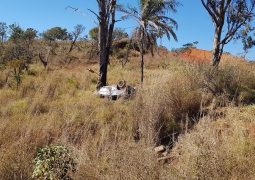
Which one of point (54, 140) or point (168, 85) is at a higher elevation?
point (168, 85)

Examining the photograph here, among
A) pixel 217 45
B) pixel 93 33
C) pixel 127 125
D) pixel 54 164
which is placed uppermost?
pixel 93 33

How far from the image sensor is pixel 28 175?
662 centimetres

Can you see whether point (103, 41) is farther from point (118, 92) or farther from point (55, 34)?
point (55, 34)

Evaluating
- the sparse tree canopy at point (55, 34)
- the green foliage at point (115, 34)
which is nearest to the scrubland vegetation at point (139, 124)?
the green foliage at point (115, 34)

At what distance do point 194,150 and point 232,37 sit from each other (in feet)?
33.3

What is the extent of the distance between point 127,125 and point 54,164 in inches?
134

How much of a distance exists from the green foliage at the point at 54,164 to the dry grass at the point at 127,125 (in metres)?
0.20

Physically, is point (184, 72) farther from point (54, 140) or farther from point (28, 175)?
point (28, 175)

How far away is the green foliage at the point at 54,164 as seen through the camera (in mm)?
6293

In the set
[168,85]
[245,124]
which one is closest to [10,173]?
[245,124]

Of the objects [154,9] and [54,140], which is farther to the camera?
[154,9]

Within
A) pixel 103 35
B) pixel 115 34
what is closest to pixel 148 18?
pixel 103 35

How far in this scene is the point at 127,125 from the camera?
9.67 meters

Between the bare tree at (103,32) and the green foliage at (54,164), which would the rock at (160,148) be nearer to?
the green foliage at (54,164)
